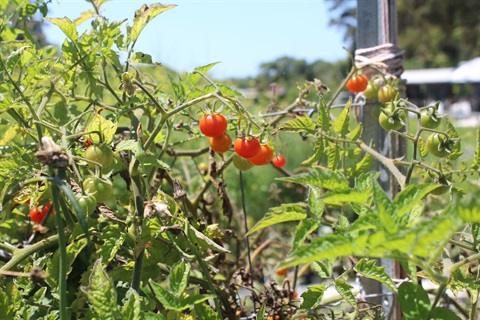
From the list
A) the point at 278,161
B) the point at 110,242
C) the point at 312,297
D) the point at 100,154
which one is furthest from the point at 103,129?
the point at 278,161

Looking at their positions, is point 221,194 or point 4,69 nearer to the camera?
point 4,69

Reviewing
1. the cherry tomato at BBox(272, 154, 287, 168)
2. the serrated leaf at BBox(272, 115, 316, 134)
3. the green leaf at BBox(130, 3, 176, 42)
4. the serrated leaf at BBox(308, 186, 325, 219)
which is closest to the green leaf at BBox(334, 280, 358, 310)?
the serrated leaf at BBox(308, 186, 325, 219)

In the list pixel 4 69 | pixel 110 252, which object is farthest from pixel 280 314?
pixel 4 69

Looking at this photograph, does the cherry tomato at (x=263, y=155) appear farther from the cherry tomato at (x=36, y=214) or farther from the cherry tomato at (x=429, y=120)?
the cherry tomato at (x=36, y=214)

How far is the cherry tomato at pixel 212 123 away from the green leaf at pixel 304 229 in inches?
13.3

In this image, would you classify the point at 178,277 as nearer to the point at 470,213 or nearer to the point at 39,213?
the point at 470,213

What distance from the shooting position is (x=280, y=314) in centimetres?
101

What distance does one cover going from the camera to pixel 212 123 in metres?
0.90

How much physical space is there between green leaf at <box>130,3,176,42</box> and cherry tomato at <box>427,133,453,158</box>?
0.46 meters

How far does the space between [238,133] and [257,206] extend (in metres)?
2.22

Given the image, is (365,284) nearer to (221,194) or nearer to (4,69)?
(221,194)

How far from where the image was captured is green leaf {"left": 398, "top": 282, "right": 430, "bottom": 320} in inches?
22.4

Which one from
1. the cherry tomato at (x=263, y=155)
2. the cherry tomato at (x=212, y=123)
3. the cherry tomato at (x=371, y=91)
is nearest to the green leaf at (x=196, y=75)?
the cherry tomato at (x=212, y=123)

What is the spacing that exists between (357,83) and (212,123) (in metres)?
0.47
